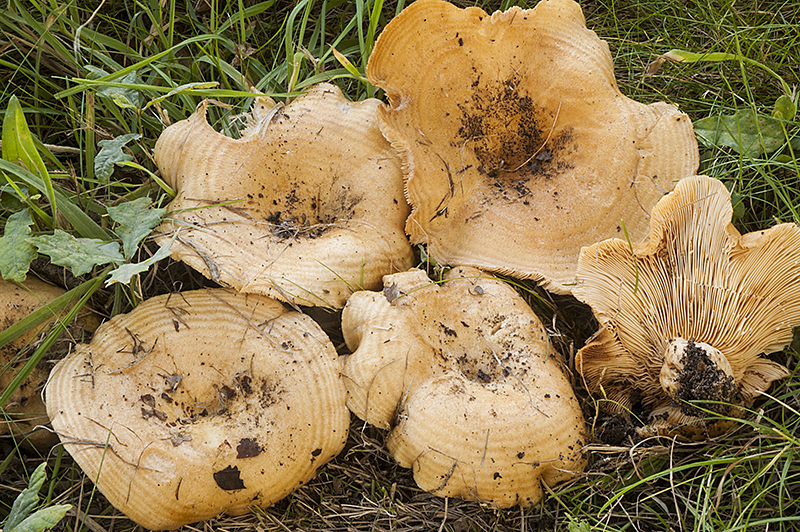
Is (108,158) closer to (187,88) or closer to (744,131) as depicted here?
(187,88)

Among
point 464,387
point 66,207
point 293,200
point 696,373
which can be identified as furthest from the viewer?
point 293,200

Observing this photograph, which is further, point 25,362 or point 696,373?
point 25,362

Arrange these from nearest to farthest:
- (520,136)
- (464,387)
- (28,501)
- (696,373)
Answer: (28,501)
(696,373)
(464,387)
(520,136)

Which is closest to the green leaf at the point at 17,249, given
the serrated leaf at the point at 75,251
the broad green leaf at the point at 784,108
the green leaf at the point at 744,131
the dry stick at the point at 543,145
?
the serrated leaf at the point at 75,251

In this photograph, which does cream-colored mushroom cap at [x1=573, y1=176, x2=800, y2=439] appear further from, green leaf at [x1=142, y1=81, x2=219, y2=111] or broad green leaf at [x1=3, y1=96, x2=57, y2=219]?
broad green leaf at [x1=3, y1=96, x2=57, y2=219]

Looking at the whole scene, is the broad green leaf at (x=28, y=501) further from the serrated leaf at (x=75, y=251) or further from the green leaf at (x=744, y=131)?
the green leaf at (x=744, y=131)

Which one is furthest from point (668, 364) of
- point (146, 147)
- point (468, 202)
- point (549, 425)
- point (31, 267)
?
point (31, 267)

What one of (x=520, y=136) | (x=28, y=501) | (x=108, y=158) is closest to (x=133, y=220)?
(x=108, y=158)
